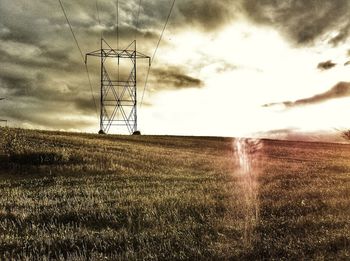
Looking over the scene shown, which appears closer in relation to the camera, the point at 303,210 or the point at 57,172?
the point at 303,210

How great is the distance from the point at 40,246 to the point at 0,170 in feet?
70.3

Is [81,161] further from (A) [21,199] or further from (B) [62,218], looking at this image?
(B) [62,218]

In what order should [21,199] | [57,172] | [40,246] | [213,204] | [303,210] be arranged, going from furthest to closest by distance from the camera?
[57,172] < [21,199] < [213,204] < [303,210] < [40,246]

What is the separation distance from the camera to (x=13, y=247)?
8.36 meters

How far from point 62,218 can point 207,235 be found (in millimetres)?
4319

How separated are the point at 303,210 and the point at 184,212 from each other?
2.83 meters

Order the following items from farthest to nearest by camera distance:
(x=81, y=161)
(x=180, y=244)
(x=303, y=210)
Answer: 1. (x=81, y=161)
2. (x=303, y=210)
3. (x=180, y=244)

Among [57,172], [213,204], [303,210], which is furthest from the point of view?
[57,172]

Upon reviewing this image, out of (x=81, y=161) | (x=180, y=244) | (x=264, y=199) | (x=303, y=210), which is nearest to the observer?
(x=180, y=244)

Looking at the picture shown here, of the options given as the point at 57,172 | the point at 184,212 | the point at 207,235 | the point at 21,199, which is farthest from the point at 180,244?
the point at 57,172

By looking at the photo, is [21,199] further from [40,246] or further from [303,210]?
[303,210]

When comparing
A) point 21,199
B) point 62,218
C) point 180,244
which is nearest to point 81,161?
point 21,199

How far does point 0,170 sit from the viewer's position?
91.8 ft

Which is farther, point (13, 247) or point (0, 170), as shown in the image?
point (0, 170)
